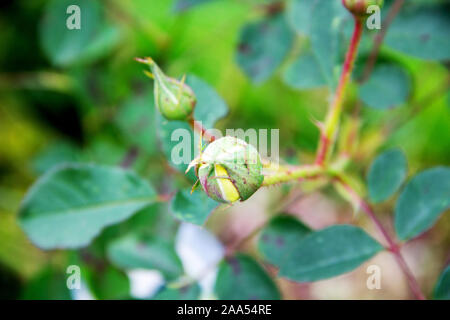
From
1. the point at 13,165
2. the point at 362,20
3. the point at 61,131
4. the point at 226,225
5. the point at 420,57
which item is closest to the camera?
the point at 362,20

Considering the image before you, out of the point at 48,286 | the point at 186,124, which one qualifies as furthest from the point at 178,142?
the point at 48,286

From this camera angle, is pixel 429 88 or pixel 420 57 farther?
pixel 429 88

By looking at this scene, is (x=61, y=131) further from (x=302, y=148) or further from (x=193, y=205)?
(x=193, y=205)

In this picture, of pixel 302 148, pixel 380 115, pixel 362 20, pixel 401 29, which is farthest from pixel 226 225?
pixel 362 20

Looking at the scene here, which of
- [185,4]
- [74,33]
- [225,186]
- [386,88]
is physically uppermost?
[74,33]

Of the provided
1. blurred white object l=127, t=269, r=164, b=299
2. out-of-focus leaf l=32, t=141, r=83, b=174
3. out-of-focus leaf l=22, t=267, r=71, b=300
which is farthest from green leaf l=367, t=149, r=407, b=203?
out-of-focus leaf l=32, t=141, r=83, b=174

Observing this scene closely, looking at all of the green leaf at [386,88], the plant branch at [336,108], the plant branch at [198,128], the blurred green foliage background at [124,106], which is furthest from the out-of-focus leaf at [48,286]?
the green leaf at [386,88]

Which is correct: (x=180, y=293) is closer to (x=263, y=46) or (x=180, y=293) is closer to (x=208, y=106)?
(x=208, y=106)
